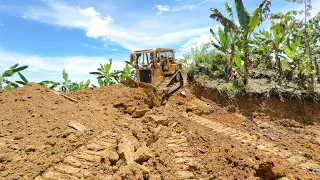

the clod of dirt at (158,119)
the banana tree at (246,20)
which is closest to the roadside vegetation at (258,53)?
the banana tree at (246,20)

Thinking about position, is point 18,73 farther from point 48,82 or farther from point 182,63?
point 182,63

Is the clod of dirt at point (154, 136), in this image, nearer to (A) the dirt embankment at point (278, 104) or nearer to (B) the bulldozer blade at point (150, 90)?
(B) the bulldozer blade at point (150, 90)

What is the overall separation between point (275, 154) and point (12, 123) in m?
6.16

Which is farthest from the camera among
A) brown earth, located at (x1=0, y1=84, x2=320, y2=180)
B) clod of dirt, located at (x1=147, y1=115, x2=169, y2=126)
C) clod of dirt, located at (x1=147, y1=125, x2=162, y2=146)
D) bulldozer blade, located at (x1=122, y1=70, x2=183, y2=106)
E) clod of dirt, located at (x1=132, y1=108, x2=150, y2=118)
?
bulldozer blade, located at (x1=122, y1=70, x2=183, y2=106)

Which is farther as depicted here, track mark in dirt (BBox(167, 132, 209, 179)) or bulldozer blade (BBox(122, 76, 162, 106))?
bulldozer blade (BBox(122, 76, 162, 106))

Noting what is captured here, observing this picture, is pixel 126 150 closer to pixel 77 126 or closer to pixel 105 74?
pixel 77 126

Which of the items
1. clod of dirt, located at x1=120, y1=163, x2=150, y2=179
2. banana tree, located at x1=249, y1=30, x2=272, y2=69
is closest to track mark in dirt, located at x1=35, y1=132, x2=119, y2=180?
clod of dirt, located at x1=120, y1=163, x2=150, y2=179

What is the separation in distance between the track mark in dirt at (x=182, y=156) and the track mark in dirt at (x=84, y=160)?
132cm

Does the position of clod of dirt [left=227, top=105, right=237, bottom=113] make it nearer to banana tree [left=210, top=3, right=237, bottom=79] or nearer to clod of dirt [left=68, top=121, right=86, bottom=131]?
banana tree [left=210, top=3, right=237, bottom=79]

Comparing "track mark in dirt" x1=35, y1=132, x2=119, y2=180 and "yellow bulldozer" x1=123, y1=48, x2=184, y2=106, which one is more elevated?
"yellow bulldozer" x1=123, y1=48, x2=184, y2=106

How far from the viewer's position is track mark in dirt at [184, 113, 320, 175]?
20.1ft

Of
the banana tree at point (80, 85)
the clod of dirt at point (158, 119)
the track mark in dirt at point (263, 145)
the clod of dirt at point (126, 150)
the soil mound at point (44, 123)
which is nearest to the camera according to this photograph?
the soil mound at point (44, 123)

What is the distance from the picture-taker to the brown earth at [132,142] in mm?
4676

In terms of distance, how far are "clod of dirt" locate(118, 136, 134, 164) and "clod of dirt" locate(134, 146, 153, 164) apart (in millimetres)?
102
